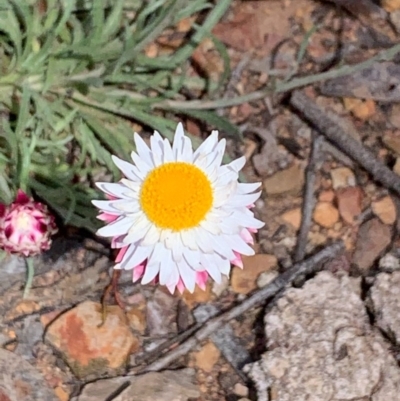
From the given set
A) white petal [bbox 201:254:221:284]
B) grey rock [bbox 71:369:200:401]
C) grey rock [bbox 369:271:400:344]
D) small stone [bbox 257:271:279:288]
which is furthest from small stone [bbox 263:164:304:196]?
white petal [bbox 201:254:221:284]

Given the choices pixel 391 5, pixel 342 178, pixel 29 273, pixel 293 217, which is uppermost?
pixel 391 5

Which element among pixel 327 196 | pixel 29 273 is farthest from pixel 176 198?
pixel 327 196

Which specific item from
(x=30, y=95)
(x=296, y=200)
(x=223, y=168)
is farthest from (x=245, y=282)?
(x=30, y=95)

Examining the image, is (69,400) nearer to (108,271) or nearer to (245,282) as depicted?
(108,271)

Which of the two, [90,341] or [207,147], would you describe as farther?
[90,341]

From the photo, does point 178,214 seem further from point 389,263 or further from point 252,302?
point 389,263

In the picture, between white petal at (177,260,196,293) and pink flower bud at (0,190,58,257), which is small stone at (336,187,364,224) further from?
pink flower bud at (0,190,58,257)
